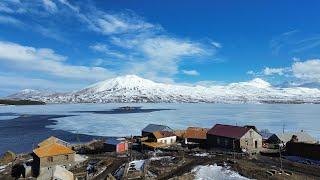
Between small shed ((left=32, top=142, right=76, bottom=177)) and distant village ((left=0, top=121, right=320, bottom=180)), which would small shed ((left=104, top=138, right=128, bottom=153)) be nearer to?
distant village ((left=0, top=121, right=320, bottom=180))

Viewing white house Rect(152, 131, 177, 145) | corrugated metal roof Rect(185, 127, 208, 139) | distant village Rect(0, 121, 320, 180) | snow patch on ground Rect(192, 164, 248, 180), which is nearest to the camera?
snow patch on ground Rect(192, 164, 248, 180)

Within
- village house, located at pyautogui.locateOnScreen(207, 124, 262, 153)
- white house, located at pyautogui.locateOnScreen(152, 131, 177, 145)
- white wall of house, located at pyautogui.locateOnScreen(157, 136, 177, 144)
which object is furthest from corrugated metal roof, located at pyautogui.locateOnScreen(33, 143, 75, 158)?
village house, located at pyautogui.locateOnScreen(207, 124, 262, 153)

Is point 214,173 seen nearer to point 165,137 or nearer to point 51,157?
point 51,157

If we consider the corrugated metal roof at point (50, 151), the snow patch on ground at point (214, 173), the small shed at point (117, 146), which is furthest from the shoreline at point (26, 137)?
the snow patch on ground at point (214, 173)

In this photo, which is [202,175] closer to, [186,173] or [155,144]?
[186,173]

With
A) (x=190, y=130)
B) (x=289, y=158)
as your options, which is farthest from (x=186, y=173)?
(x=190, y=130)

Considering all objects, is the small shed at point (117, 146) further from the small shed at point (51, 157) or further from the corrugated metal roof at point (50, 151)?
the corrugated metal roof at point (50, 151)
